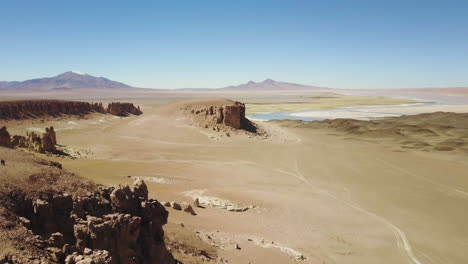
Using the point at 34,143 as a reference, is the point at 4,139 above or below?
above

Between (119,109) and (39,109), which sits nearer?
(39,109)

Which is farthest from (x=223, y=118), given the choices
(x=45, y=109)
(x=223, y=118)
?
(x=45, y=109)

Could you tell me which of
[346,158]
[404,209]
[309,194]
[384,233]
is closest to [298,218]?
[384,233]

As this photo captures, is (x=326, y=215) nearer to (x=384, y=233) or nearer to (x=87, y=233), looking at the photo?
(x=384, y=233)

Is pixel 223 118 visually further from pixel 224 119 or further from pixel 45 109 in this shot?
pixel 45 109

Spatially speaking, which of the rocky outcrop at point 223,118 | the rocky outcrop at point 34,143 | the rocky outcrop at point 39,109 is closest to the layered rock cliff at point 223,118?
the rocky outcrop at point 223,118

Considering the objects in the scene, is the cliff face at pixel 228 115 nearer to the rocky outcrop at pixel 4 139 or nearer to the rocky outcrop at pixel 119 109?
the rocky outcrop at pixel 119 109

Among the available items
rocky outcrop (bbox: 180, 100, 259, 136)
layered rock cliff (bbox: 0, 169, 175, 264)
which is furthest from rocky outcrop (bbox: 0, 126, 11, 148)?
rocky outcrop (bbox: 180, 100, 259, 136)
